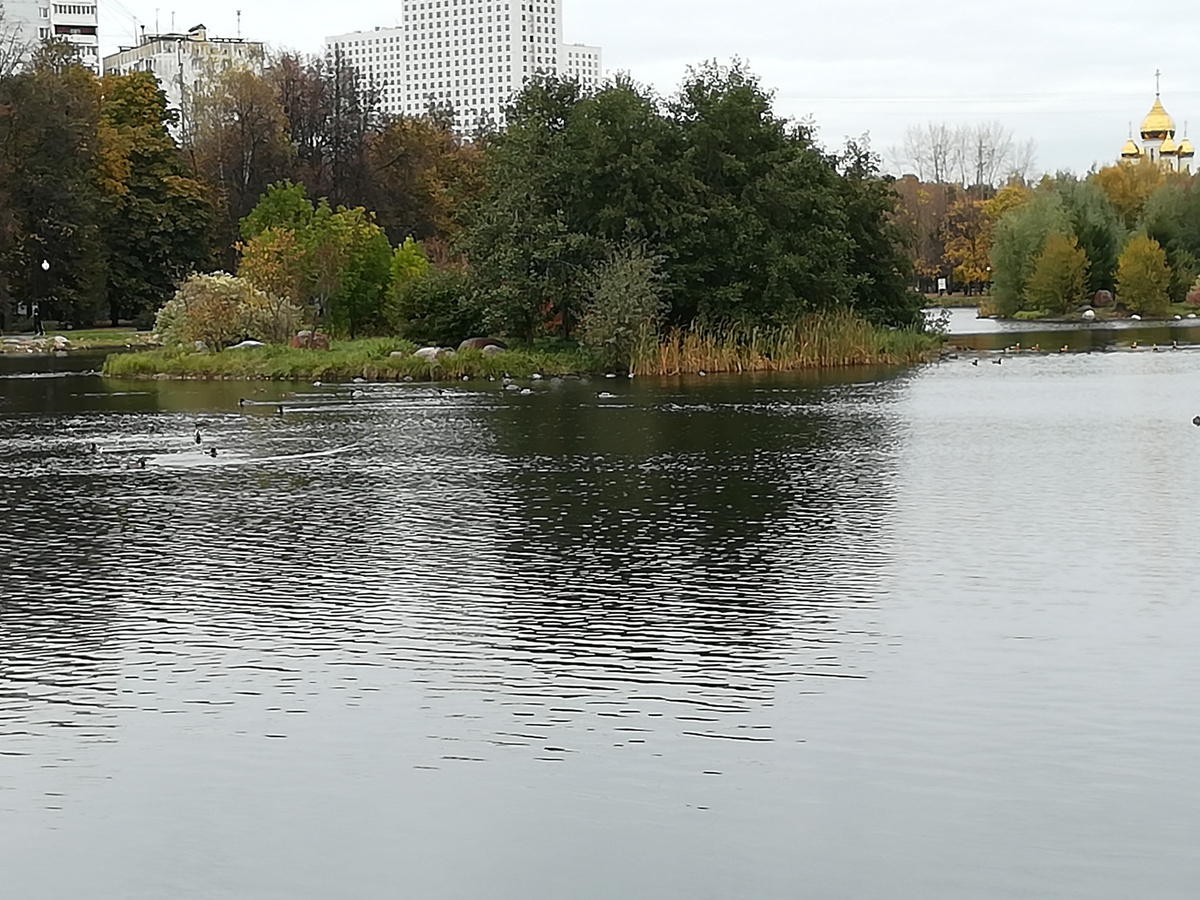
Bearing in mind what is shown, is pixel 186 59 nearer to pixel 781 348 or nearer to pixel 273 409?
pixel 781 348

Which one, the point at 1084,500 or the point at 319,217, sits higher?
the point at 319,217

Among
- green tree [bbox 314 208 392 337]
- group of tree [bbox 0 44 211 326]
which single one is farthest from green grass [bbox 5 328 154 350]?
green tree [bbox 314 208 392 337]

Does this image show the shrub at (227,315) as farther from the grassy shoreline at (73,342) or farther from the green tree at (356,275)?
the grassy shoreline at (73,342)

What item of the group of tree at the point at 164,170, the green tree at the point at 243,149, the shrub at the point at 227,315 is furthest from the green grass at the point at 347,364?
the green tree at the point at 243,149

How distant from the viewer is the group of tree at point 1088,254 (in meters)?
81.1

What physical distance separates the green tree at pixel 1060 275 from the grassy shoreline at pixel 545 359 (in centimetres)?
3568

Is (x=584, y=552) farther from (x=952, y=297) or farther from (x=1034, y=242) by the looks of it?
(x=952, y=297)

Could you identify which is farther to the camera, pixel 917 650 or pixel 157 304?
pixel 157 304

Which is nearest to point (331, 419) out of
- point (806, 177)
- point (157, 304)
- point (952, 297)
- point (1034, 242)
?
point (806, 177)

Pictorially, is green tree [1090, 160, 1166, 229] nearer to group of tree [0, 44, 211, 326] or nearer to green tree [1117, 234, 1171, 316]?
green tree [1117, 234, 1171, 316]

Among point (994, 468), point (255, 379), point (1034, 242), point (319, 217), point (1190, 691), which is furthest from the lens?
point (1034, 242)

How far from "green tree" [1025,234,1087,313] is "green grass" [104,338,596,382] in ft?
139

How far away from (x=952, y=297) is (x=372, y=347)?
7114cm

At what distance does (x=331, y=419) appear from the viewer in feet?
103
